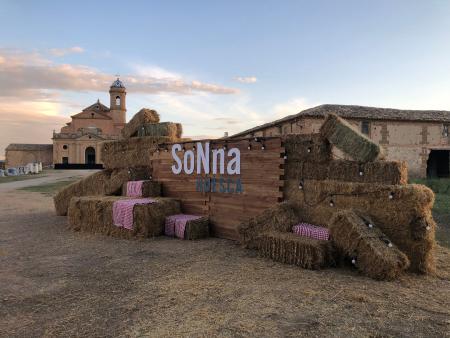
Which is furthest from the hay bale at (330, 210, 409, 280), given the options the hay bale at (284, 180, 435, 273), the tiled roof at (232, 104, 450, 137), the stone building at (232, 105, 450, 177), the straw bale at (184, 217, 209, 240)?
the stone building at (232, 105, 450, 177)

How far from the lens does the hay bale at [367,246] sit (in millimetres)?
5652

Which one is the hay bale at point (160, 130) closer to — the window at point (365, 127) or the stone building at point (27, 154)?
the window at point (365, 127)

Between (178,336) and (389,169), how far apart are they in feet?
15.9

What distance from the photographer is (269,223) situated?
7559mm

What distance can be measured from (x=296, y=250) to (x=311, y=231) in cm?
71

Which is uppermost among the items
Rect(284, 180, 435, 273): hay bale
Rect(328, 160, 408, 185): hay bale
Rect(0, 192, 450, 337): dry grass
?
Rect(328, 160, 408, 185): hay bale

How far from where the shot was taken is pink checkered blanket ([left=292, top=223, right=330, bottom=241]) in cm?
678

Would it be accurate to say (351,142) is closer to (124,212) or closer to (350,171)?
(350,171)

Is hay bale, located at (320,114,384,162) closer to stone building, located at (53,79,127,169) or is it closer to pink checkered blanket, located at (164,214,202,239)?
pink checkered blanket, located at (164,214,202,239)

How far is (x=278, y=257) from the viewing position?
266 inches

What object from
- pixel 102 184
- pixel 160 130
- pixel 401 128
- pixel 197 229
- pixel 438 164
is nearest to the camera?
pixel 197 229

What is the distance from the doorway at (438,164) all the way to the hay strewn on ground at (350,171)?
109 ft

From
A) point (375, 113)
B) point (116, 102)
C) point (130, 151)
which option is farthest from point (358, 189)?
point (116, 102)

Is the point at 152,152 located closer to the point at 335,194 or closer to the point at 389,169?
the point at 335,194
